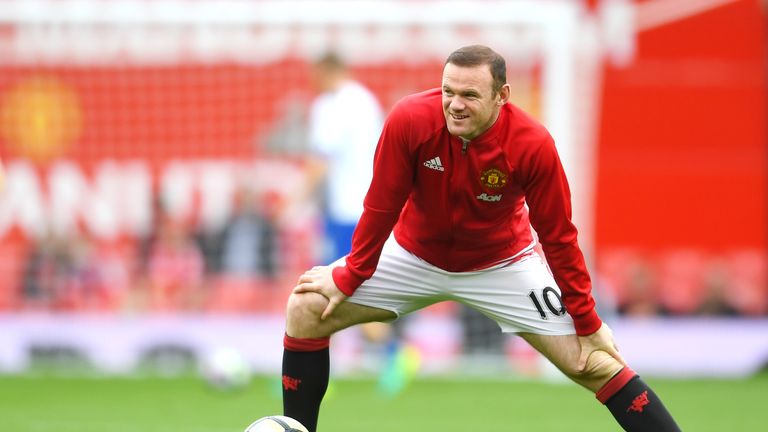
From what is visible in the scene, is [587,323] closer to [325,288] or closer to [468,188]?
[468,188]

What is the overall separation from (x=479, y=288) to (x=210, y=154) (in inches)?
364

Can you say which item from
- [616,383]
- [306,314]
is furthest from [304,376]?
[616,383]

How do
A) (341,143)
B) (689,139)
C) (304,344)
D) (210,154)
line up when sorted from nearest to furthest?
(304,344) → (341,143) → (210,154) → (689,139)

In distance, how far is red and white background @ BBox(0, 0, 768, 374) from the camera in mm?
13422

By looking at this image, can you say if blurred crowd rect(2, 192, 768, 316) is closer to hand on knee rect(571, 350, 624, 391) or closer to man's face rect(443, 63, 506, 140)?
hand on knee rect(571, 350, 624, 391)

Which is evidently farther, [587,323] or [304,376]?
[304,376]

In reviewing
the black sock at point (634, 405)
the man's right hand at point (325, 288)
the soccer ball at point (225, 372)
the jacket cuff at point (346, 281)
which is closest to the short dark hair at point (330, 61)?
the soccer ball at point (225, 372)

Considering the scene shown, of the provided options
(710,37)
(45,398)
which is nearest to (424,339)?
(45,398)

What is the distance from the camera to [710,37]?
1822 centimetres

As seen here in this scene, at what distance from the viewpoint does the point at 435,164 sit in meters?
5.57

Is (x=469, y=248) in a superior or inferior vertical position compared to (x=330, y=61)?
inferior

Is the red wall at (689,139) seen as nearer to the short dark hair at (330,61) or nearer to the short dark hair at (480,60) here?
the short dark hair at (330,61)

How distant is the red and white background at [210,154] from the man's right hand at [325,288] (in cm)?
726

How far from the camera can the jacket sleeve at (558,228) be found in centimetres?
546
